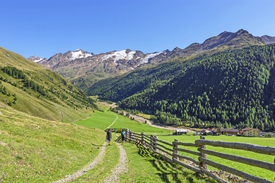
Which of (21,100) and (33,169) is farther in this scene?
(21,100)

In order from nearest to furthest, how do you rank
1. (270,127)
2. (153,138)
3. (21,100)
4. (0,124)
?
(0,124)
(153,138)
(21,100)
(270,127)

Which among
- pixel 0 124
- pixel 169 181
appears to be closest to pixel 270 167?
pixel 169 181

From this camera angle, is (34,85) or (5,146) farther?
(34,85)

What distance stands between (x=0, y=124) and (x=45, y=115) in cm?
7155

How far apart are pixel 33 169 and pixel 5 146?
3082 mm

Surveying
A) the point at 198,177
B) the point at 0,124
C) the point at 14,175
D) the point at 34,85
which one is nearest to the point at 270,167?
the point at 198,177

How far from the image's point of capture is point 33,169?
10.6 metres

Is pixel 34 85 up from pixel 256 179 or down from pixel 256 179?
up

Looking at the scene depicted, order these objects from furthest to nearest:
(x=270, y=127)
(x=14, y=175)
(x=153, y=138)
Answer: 1. (x=270, y=127)
2. (x=153, y=138)
3. (x=14, y=175)

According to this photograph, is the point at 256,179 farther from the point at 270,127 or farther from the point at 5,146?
the point at 270,127

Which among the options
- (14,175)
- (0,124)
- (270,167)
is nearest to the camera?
(270,167)

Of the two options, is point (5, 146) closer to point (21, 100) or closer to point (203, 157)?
point (203, 157)

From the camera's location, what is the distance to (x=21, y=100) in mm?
80875

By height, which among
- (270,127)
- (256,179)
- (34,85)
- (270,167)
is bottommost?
(270,127)
